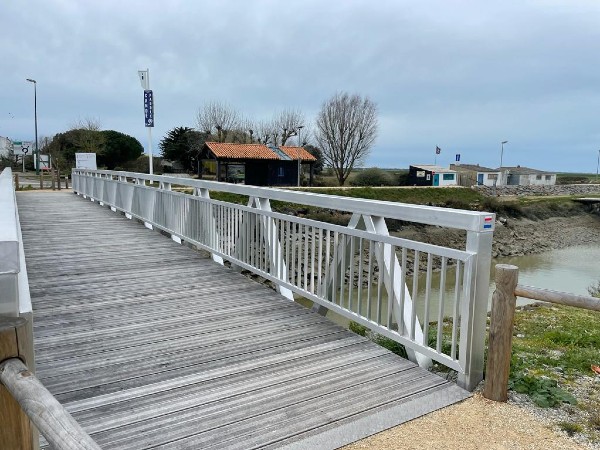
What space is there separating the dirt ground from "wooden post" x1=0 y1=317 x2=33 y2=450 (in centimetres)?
155

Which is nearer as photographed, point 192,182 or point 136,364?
point 136,364

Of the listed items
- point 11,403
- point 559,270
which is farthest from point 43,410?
point 559,270

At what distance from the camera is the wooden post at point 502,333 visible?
108 inches

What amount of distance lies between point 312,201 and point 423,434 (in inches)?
91.6

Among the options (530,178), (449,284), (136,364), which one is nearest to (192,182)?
(136,364)

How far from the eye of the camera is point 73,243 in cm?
789

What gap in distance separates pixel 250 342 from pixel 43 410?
2574mm

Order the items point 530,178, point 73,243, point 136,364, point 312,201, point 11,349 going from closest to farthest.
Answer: point 11,349
point 136,364
point 312,201
point 73,243
point 530,178

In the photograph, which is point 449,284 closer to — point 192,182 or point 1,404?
point 192,182

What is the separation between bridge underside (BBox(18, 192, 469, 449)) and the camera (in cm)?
248

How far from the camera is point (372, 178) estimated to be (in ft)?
163

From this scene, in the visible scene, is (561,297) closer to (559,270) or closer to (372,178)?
(559,270)

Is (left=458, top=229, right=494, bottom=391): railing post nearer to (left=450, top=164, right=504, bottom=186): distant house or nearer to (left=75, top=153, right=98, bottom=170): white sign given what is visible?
(left=75, top=153, right=98, bottom=170): white sign

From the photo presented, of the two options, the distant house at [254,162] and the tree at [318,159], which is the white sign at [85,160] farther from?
the tree at [318,159]
